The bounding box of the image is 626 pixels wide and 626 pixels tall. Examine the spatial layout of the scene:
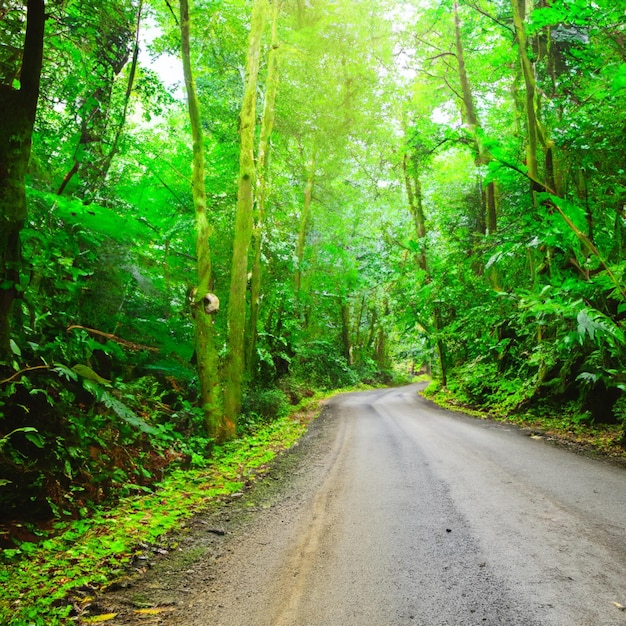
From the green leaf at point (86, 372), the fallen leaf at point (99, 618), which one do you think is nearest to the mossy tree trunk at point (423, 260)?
the green leaf at point (86, 372)

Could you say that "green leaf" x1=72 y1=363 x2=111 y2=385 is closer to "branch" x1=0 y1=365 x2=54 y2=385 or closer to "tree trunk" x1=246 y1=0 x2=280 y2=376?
"branch" x1=0 y1=365 x2=54 y2=385

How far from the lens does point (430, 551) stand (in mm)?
3199

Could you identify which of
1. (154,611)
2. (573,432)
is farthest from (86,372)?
(573,432)

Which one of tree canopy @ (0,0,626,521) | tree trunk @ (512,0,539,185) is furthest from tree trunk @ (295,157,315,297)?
tree trunk @ (512,0,539,185)

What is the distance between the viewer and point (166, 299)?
9977 millimetres

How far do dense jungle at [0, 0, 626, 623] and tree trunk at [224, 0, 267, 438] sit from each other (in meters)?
0.04

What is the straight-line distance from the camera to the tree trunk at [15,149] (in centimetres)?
344

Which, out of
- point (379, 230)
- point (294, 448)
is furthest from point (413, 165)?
point (294, 448)

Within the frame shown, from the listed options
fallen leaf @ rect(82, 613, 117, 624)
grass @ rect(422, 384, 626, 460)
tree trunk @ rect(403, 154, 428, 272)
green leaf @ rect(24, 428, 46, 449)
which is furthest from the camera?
tree trunk @ rect(403, 154, 428, 272)

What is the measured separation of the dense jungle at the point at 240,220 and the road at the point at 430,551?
5.39 feet

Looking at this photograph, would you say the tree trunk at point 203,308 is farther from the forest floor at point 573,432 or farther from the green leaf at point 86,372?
the forest floor at point 573,432

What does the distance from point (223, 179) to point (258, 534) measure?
9.64 metres

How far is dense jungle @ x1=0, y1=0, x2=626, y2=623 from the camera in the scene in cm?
421

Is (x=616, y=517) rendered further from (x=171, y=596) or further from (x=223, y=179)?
(x=223, y=179)
